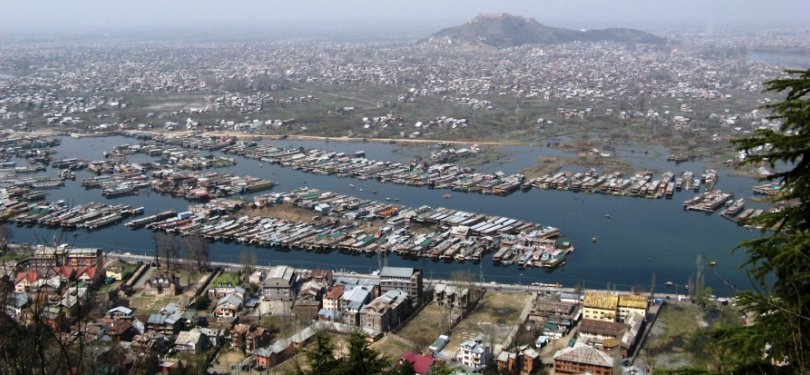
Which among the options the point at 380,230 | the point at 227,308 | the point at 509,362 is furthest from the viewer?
the point at 380,230

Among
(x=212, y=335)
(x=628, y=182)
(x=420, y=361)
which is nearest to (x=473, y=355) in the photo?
(x=420, y=361)

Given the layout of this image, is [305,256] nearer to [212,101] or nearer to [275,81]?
[212,101]

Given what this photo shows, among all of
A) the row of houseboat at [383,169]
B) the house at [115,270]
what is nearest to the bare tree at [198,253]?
the house at [115,270]

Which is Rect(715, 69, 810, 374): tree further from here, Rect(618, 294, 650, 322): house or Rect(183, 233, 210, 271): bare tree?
Rect(183, 233, 210, 271): bare tree

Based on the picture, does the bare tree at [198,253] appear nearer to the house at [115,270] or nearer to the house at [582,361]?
the house at [115,270]

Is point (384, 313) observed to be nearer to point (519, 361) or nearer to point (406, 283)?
point (406, 283)

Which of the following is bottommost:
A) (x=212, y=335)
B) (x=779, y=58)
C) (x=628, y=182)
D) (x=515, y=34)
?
(x=628, y=182)

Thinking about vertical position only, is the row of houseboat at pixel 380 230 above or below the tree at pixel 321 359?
below
